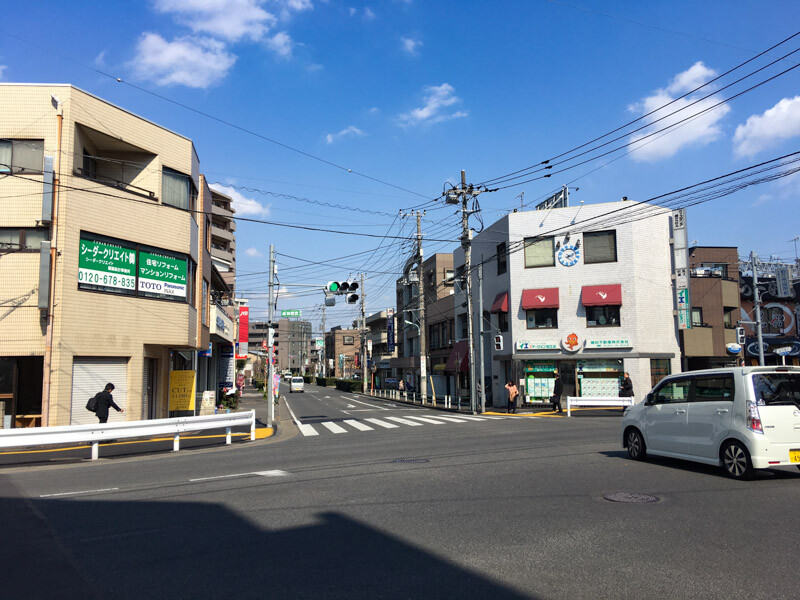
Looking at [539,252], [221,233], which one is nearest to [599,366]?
[539,252]

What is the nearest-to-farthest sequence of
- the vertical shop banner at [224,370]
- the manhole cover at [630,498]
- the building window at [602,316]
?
the manhole cover at [630,498] < the building window at [602,316] < the vertical shop banner at [224,370]

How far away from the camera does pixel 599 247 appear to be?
3309 cm

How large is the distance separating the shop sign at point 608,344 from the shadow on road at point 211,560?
27476mm

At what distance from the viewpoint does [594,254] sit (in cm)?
3312

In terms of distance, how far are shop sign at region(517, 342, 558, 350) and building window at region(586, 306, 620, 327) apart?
223cm

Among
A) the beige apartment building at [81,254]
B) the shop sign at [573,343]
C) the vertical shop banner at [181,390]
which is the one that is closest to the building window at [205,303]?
the beige apartment building at [81,254]

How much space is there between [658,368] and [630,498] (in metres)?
26.7

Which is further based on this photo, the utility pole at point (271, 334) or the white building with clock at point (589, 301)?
the white building with clock at point (589, 301)

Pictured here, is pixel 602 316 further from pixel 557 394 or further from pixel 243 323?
pixel 243 323

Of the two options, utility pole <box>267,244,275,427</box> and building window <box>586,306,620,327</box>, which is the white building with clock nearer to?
building window <box>586,306,620,327</box>

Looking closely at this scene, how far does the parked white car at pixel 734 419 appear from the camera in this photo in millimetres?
8859

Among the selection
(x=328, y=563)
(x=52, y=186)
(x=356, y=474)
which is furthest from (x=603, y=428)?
(x=52, y=186)

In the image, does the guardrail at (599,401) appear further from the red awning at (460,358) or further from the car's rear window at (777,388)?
the car's rear window at (777,388)

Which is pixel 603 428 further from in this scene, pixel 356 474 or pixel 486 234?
pixel 486 234
